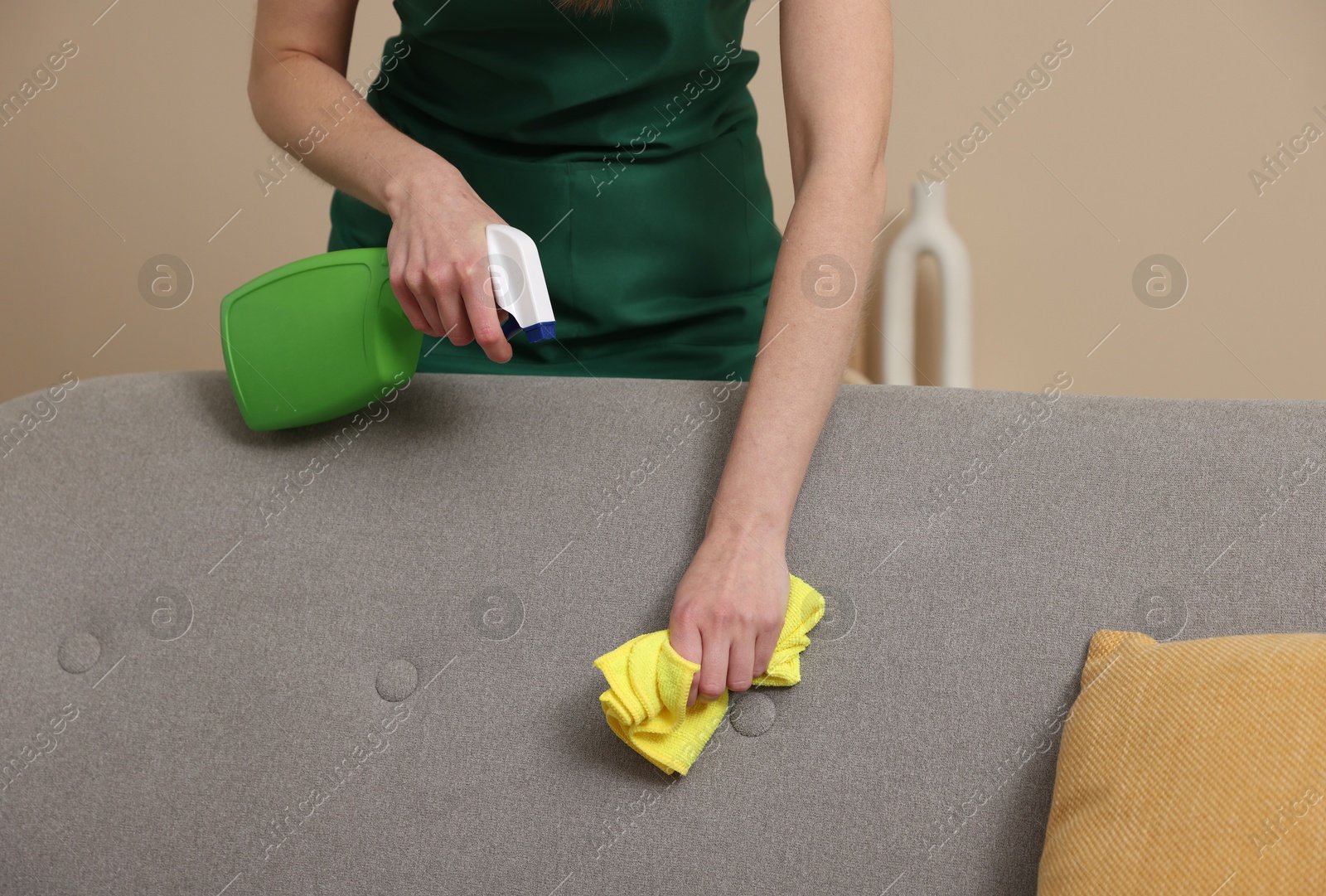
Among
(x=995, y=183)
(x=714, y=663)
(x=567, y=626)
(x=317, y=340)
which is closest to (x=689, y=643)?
(x=714, y=663)

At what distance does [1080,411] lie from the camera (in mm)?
879

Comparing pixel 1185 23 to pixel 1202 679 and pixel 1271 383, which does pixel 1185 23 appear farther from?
pixel 1202 679

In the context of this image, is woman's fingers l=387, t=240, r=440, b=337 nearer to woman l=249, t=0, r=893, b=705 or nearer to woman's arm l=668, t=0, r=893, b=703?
woman l=249, t=0, r=893, b=705

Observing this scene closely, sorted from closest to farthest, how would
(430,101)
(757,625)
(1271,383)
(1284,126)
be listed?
(757,625) < (430,101) < (1284,126) < (1271,383)

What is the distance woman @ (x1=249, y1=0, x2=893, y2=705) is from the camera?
0.78m

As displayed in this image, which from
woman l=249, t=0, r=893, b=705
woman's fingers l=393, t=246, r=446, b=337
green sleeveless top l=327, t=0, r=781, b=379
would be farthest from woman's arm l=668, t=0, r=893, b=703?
woman's fingers l=393, t=246, r=446, b=337

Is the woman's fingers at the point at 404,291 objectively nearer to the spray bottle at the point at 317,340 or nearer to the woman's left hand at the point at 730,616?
the spray bottle at the point at 317,340

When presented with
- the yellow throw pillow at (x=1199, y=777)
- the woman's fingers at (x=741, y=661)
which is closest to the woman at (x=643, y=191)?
the woman's fingers at (x=741, y=661)

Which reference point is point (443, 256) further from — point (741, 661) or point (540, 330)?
point (741, 661)

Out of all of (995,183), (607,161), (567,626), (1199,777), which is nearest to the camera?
(1199,777)

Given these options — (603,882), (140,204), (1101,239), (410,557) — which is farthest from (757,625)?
(140,204)

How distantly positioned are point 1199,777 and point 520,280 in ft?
1.79

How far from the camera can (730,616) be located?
2.42 feet

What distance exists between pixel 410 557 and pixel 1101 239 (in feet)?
5.08
